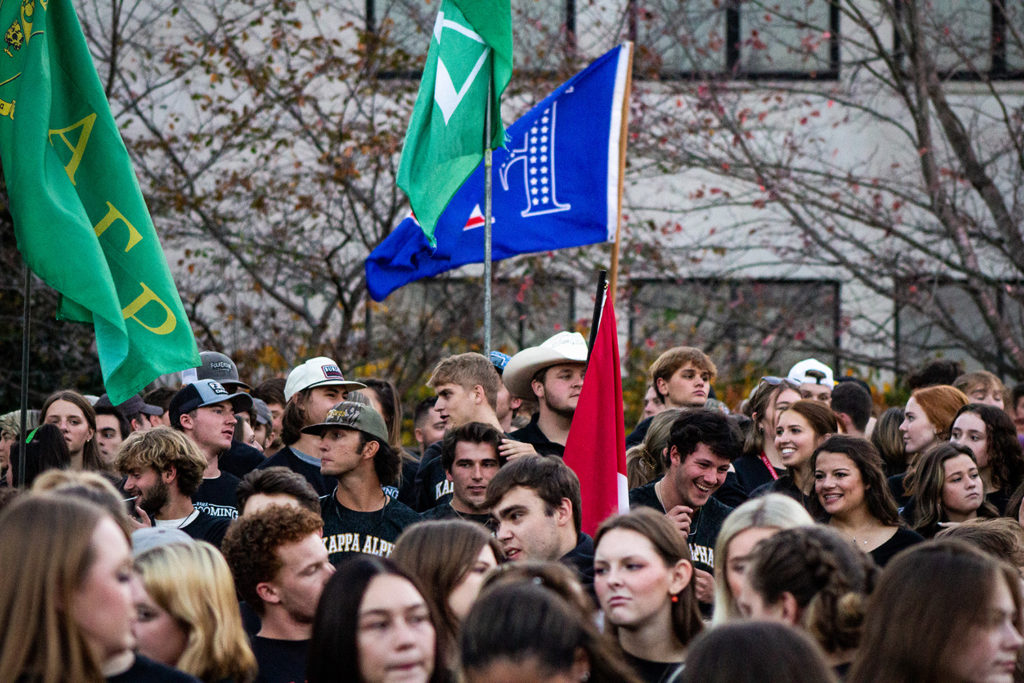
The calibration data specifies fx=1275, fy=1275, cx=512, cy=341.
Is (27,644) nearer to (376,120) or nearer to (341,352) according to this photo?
(341,352)

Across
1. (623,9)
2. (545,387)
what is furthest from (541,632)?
(623,9)

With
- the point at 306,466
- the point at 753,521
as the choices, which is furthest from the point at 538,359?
the point at 753,521

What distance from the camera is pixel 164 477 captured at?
6.52 metres

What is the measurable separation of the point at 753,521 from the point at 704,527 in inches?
73.3

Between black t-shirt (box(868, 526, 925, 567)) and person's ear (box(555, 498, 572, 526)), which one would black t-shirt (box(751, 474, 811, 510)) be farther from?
person's ear (box(555, 498, 572, 526))

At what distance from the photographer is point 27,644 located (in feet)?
10.2

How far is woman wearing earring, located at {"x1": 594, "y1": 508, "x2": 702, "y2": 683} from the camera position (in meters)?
4.41

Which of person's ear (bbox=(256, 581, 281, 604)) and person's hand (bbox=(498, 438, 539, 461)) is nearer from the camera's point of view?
person's ear (bbox=(256, 581, 281, 604))

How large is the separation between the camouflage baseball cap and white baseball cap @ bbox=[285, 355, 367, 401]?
1407 millimetres

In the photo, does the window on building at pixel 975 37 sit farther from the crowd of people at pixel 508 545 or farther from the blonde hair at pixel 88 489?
the blonde hair at pixel 88 489

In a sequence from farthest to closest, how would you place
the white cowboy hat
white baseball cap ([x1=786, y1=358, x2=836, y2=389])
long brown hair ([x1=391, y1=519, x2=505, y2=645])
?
white baseball cap ([x1=786, y1=358, x2=836, y2=389])
the white cowboy hat
long brown hair ([x1=391, y1=519, x2=505, y2=645])

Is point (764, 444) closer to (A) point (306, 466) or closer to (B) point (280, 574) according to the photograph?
(A) point (306, 466)

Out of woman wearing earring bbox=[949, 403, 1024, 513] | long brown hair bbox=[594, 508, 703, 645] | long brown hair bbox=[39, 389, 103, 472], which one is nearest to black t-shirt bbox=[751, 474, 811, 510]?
woman wearing earring bbox=[949, 403, 1024, 513]

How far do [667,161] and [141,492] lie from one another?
29.2ft
